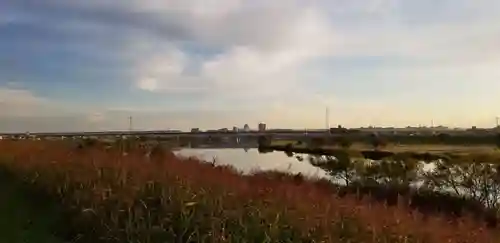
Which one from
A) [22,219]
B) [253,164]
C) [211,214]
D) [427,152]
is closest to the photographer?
[211,214]

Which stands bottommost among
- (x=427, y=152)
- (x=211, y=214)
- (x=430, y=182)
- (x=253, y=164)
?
(x=430, y=182)

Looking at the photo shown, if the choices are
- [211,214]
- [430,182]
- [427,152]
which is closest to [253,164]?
[430,182]

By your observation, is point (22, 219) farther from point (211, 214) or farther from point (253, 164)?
point (253, 164)

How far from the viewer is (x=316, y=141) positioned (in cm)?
8512

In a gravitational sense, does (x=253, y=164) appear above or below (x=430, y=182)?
above

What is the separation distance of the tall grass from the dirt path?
0.90ft

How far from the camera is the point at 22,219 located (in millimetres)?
9008

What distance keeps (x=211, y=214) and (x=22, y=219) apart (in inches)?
139

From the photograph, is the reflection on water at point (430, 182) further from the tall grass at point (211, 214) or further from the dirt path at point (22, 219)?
the tall grass at point (211, 214)

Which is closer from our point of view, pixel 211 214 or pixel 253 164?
pixel 211 214

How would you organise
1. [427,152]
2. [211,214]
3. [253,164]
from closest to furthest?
[211,214] < [253,164] < [427,152]

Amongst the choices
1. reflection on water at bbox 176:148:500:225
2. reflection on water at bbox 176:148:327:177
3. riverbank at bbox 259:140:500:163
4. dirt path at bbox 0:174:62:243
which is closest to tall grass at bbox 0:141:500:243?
dirt path at bbox 0:174:62:243

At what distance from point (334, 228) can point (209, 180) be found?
2.83 meters

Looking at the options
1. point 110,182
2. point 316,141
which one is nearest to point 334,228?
point 110,182
